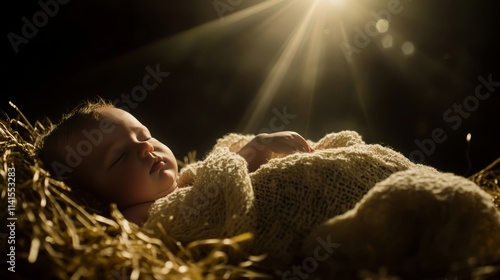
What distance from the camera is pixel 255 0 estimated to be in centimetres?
183

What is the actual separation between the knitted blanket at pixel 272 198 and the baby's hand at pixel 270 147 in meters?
0.12

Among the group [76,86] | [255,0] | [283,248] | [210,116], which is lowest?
[283,248]

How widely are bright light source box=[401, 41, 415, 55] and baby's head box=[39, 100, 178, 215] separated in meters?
1.02

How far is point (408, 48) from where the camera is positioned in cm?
175

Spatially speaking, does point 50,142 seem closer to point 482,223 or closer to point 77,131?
point 77,131

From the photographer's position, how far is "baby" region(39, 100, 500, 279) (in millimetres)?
801

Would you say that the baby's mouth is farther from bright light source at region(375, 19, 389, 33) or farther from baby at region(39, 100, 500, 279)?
bright light source at region(375, 19, 389, 33)

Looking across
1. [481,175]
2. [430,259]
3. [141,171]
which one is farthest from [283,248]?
[481,175]

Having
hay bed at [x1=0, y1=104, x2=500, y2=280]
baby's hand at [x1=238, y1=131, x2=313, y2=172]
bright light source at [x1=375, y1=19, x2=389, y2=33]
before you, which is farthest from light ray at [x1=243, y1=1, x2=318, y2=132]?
hay bed at [x1=0, y1=104, x2=500, y2=280]

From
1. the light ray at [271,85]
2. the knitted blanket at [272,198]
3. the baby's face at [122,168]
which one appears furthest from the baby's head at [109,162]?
the light ray at [271,85]

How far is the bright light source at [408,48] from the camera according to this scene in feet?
5.72

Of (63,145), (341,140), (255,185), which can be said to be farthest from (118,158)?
(341,140)

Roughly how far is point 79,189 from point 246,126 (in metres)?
0.91

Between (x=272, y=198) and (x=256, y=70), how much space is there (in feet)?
3.39
